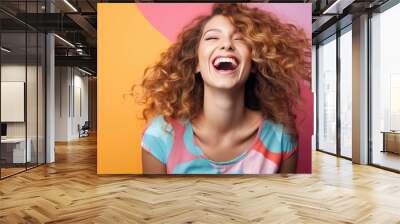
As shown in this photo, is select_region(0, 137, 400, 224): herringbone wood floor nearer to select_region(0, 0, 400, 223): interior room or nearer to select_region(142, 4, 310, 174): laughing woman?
select_region(0, 0, 400, 223): interior room

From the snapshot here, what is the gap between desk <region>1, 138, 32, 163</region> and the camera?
731 centimetres

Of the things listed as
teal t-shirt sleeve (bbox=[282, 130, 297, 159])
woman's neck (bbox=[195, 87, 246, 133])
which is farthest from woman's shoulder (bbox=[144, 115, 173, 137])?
teal t-shirt sleeve (bbox=[282, 130, 297, 159])

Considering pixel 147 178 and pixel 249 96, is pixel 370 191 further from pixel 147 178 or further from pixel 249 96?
pixel 147 178

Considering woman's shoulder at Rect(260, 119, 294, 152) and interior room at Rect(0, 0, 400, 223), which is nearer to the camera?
interior room at Rect(0, 0, 400, 223)

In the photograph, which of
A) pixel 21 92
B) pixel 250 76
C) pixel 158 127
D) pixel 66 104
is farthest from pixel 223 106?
pixel 66 104

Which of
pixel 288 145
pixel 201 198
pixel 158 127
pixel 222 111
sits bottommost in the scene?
pixel 201 198

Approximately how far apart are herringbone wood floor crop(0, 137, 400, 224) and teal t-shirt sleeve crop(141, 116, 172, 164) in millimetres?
452

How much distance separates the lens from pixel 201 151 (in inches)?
261

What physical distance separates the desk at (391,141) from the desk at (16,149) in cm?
740

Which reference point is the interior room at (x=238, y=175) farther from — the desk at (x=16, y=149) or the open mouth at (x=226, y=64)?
the open mouth at (x=226, y=64)

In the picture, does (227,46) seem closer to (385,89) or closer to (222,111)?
(222,111)

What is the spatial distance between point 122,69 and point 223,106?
1844 mm

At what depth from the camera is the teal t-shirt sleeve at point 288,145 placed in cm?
666

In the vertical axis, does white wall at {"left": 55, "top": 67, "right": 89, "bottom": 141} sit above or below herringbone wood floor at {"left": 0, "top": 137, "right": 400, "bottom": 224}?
above
